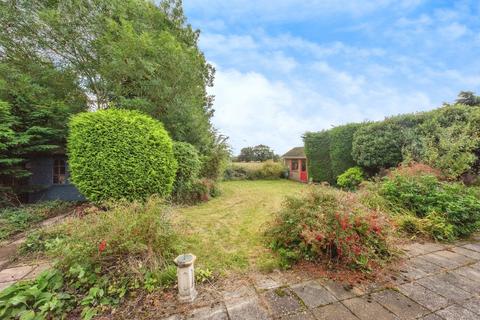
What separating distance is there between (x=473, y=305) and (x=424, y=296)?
1.25ft

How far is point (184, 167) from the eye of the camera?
20.4ft

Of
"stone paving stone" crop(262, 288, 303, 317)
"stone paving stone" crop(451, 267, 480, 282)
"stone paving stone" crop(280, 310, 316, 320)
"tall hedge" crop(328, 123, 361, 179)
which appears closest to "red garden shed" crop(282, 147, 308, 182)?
"tall hedge" crop(328, 123, 361, 179)

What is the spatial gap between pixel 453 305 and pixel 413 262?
94 cm

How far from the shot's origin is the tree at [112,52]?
6.21 meters

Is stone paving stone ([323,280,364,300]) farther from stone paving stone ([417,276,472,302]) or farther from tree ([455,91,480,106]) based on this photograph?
tree ([455,91,480,106])

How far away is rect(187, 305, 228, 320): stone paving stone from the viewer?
1769 mm

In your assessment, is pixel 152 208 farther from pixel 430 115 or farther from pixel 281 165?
pixel 281 165

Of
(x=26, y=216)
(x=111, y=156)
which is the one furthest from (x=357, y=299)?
(x=26, y=216)

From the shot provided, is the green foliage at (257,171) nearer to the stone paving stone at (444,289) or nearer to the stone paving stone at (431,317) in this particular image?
the stone paving stone at (444,289)

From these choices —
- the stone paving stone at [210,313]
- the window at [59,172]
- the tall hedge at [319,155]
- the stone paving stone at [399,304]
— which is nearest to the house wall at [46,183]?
the window at [59,172]

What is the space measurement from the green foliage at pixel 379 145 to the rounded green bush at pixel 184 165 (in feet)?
25.7

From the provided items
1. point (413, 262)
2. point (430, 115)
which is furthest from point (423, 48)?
point (413, 262)

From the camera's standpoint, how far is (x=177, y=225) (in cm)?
315

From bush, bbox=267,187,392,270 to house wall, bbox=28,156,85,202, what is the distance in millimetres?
8233
